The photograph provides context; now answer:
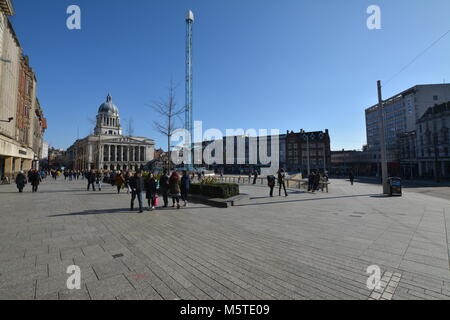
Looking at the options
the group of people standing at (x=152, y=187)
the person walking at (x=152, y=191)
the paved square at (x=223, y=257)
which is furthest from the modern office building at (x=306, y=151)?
the paved square at (x=223, y=257)

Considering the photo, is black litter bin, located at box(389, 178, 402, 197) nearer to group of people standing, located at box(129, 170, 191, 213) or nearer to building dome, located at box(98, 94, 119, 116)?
group of people standing, located at box(129, 170, 191, 213)

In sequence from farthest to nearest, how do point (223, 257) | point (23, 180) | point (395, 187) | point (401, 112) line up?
point (401, 112) → point (23, 180) → point (395, 187) → point (223, 257)

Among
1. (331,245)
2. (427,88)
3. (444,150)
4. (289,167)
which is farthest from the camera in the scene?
(289,167)

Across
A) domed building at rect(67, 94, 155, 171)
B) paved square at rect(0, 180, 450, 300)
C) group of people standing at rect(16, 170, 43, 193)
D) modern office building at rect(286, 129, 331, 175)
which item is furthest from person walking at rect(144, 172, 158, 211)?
domed building at rect(67, 94, 155, 171)

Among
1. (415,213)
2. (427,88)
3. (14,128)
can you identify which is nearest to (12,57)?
(14,128)

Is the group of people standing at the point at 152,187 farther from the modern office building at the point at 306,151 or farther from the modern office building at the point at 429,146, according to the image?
the modern office building at the point at 306,151

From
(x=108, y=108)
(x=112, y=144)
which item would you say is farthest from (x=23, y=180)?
(x=108, y=108)

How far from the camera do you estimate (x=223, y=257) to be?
4.43 meters

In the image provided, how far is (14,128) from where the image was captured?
2914 centimetres

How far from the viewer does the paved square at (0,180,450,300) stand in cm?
313

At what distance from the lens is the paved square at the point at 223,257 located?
3.13 metres

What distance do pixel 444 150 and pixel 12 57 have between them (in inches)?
3051

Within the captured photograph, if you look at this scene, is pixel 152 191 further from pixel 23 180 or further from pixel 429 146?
pixel 429 146
